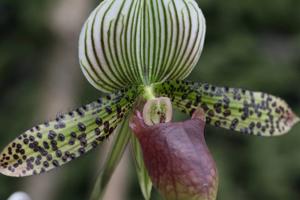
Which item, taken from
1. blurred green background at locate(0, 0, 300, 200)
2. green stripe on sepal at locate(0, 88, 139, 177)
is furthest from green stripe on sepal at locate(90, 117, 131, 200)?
blurred green background at locate(0, 0, 300, 200)

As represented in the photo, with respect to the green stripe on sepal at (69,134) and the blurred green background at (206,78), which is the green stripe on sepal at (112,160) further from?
the blurred green background at (206,78)

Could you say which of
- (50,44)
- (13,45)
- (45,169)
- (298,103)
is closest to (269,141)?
(298,103)

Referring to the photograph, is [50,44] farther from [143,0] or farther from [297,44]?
[143,0]

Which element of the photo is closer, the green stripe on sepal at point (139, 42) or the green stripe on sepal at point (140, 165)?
the green stripe on sepal at point (139, 42)

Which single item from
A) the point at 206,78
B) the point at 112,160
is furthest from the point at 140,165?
the point at 206,78

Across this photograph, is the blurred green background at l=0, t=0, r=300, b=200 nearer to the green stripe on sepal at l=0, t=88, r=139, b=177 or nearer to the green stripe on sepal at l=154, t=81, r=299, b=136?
the green stripe on sepal at l=154, t=81, r=299, b=136

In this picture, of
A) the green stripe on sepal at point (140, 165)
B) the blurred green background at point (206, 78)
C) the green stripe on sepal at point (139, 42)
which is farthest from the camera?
the blurred green background at point (206, 78)

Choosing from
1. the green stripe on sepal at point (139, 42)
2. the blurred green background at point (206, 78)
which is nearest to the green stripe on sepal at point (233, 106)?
the green stripe on sepal at point (139, 42)
